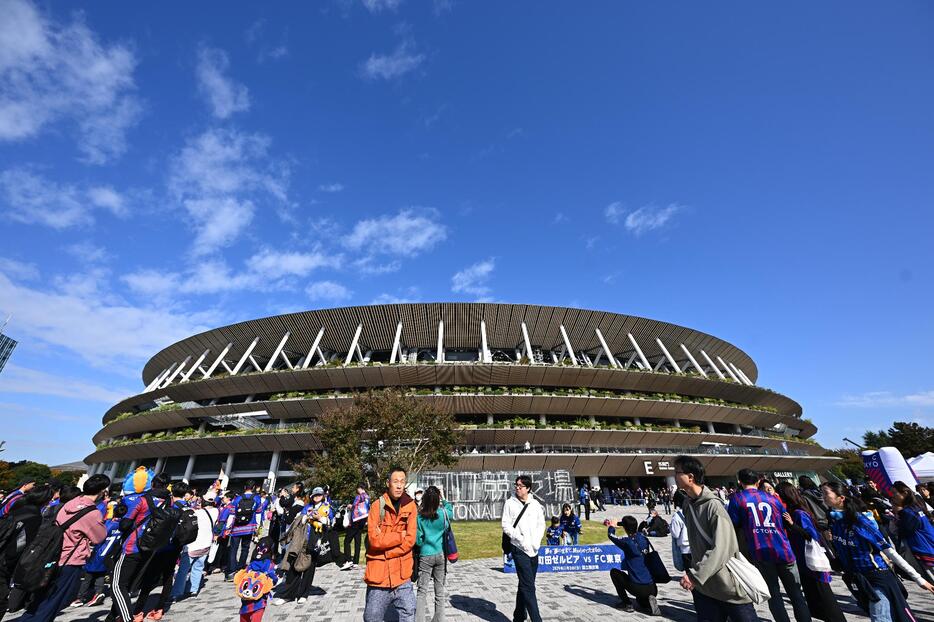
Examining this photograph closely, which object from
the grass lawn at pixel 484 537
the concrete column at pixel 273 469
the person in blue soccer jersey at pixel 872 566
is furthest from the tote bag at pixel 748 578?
the concrete column at pixel 273 469

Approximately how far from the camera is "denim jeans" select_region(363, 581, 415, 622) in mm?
3506

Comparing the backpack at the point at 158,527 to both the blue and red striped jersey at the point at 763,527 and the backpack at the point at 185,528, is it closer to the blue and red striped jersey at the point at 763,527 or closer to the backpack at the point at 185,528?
the backpack at the point at 185,528

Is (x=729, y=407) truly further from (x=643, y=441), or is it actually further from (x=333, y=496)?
(x=333, y=496)

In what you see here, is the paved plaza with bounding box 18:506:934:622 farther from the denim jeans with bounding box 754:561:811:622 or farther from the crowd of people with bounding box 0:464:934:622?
the denim jeans with bounding box 754:561:811:622

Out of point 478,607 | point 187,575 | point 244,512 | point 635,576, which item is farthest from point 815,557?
point 244,512

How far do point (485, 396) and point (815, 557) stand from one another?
24364 mm

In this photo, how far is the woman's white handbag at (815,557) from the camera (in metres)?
4.37

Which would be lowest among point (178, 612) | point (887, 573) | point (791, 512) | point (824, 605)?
point (178, 612)

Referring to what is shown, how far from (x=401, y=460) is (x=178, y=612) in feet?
36.7

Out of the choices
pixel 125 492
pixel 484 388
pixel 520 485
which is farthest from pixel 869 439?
pixel 125 492

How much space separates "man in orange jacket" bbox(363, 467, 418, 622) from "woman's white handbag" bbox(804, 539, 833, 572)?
4500mm

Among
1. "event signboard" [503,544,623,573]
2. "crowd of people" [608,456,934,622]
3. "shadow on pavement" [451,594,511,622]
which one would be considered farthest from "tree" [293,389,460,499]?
"crowd of people" [608,456,934,622]

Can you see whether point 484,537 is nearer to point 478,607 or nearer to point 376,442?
point 376,442

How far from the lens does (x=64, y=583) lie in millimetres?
4430
